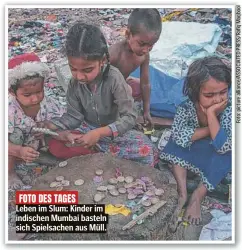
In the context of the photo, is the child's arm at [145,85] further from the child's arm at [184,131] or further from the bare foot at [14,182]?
the bare foot at [14,182]

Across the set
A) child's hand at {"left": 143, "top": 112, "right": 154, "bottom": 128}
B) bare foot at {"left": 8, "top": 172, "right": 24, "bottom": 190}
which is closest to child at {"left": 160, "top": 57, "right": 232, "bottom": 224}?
child's hand at {"left": 143, "top": 112, "right": 154, "bottom": 128}

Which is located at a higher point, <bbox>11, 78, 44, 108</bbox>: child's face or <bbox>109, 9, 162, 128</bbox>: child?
<bbox>109, 9, 162, 128</bbox>: child

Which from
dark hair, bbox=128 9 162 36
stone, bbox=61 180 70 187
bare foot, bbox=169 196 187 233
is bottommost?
bare foot, bbox=169 196 187 233

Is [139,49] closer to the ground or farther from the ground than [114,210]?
farther from the ground

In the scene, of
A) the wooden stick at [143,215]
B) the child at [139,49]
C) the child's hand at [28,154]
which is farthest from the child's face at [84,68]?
the wooden stick at [143,215]

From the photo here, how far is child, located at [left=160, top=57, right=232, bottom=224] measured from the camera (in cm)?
432

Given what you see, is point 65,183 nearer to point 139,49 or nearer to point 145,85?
point 145,85

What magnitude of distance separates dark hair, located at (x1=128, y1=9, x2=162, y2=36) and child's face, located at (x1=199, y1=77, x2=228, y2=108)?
470 mm

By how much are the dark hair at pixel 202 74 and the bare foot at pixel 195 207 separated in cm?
58

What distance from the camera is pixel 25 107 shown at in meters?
4.34

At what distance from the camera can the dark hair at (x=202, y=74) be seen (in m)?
4.32

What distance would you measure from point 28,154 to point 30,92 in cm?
39

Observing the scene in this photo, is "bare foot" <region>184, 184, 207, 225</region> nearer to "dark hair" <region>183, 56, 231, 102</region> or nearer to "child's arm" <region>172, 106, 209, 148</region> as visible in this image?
"child's arm" <region>172, 106, 209, 148</region>

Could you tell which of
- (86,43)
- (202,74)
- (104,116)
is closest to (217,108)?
(202,74)
